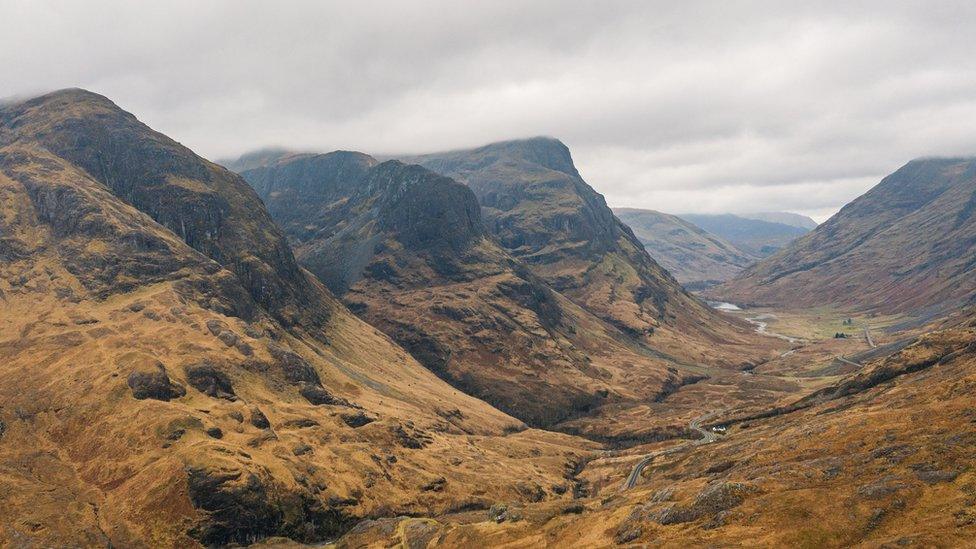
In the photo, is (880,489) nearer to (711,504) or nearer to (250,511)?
(711,504)

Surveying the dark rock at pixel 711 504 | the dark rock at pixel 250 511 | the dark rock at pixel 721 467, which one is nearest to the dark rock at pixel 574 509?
the dark rock at pixel 711 504

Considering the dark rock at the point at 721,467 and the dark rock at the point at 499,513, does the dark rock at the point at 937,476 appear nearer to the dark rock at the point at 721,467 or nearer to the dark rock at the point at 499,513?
the dark rock at the point at 721,467

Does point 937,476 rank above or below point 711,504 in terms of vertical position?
above

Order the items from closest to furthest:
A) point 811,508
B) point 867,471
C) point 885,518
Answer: point 885,518 < point 811,508 < point 867,471

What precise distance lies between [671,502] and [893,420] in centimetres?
7505

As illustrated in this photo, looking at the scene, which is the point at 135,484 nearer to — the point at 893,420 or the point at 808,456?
the point at 808,456

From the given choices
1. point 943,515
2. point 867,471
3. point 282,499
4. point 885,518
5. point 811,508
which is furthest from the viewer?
point 282,499

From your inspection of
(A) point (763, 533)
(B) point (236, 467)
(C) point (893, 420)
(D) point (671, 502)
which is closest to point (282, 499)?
(B) point (236, 467)

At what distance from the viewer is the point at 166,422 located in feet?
648

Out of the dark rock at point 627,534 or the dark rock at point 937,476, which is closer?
the dark rock at point 937,476

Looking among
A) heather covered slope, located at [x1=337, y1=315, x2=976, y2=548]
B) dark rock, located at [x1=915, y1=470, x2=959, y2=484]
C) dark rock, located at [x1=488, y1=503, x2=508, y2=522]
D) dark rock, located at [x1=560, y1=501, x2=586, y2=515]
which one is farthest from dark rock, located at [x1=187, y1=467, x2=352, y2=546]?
dark rock, located at [x1=915, y1=470, x2=959, y2=484]

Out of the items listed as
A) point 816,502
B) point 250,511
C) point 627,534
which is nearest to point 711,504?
point 627,534

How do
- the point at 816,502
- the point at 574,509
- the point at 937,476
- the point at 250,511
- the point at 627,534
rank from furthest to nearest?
the point at 250,511 < the point at 574,509 < the point at 627,534 < the point at 816,502 < the point at 937,476

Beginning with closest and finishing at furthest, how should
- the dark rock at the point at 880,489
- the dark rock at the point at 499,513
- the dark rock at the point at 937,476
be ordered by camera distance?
the dark rock at the point at 937,476 → the dark rock at the point at 880,489 → the dark rock at the point at 499,513
